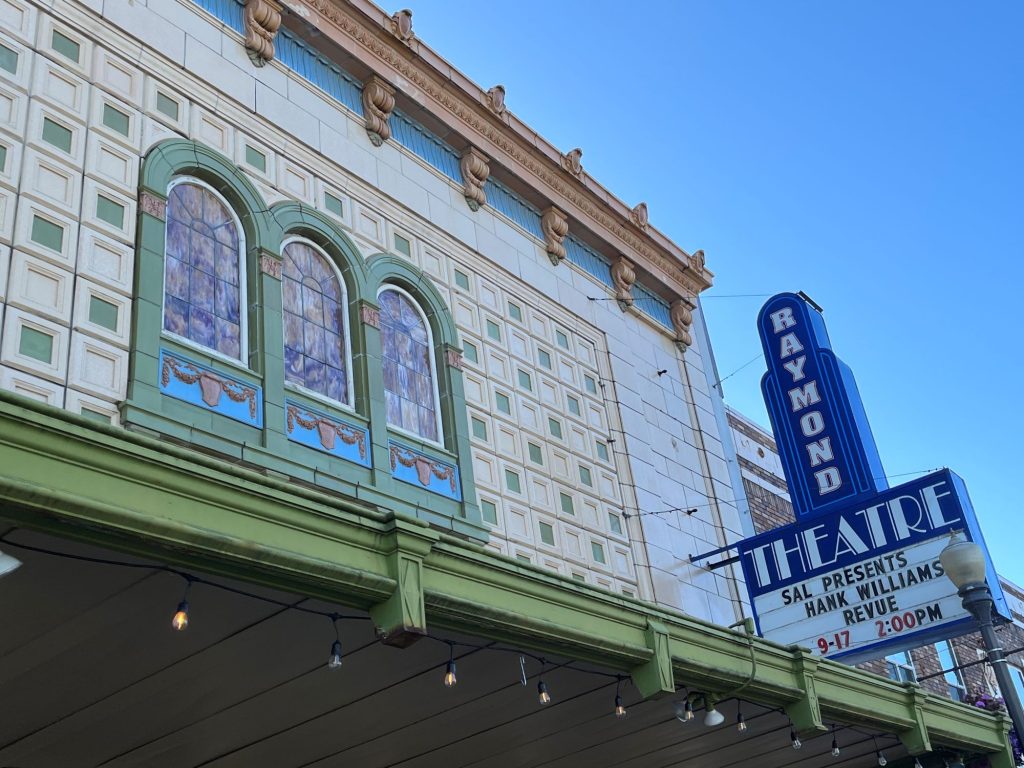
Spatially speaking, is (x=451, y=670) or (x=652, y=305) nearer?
(x=451, y=670)

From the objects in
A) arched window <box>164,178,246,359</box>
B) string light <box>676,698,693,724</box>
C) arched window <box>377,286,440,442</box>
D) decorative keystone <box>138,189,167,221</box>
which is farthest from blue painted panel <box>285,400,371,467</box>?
string light <box>676,698,693,724</box>

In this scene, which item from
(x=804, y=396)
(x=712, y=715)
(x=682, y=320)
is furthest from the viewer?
(x=682, y=320)

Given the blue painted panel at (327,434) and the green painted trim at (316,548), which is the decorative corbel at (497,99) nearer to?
the blue painted panel at (327,434)

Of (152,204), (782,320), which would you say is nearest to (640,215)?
(782,320)

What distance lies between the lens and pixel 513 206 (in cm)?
1789

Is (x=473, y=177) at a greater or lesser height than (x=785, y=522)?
greater

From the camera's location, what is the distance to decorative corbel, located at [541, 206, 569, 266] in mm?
18156

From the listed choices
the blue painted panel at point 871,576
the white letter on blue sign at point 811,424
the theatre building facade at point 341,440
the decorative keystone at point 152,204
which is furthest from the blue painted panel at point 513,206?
the decorative keystone at point 152,204

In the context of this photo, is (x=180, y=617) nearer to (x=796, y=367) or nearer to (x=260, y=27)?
(x=260, y=27)

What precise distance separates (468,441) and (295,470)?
302 cm

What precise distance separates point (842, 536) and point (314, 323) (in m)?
7.93

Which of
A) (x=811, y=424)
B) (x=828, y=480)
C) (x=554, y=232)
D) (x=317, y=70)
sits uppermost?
(x=317, y=70)

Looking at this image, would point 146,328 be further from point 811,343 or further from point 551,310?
point 811,343

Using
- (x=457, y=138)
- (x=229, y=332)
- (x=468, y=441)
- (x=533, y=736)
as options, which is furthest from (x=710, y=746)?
(x=457, y=138)
